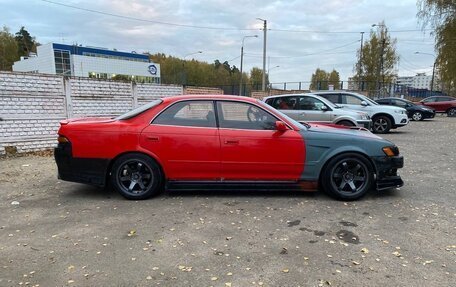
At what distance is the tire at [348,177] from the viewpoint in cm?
546

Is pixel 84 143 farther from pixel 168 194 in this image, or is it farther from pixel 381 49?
pixel 381 49

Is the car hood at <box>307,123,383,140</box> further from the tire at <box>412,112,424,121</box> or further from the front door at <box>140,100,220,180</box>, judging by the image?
the tire at <box>412,112,424,121</box>

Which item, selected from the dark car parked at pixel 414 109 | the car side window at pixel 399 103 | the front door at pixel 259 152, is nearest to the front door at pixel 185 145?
the front door at pixel 259 152

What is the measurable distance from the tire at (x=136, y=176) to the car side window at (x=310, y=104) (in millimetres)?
7736

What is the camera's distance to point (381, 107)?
48.7ft

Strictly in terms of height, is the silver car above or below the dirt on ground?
above

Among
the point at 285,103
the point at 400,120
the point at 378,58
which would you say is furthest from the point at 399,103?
the point at 378,58

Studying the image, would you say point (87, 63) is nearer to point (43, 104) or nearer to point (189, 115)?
point (43, 104)

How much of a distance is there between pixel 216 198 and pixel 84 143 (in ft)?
6.87

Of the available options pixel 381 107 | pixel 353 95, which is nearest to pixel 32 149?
pixel 353 95

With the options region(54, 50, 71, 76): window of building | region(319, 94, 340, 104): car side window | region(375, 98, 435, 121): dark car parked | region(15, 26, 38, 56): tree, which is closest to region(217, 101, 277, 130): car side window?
region(319, 94, 340, 104): car side window

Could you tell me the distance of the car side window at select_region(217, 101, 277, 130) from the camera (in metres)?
5.50

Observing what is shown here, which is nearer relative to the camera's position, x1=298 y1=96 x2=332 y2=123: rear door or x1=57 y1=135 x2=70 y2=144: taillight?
x1=57 y1=135 x2=70 y2=144: taillight

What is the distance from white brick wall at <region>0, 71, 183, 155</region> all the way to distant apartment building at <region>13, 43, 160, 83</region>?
4806cm
